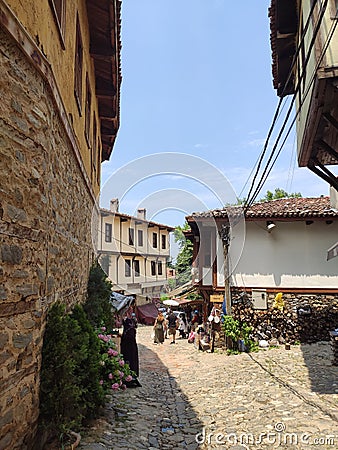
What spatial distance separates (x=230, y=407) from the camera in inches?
275

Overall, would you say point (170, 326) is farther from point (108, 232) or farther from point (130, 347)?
point (108, 232)

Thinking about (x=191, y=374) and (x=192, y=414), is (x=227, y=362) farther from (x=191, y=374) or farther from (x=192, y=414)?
(x=192, y=414)

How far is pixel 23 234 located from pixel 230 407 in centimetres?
541

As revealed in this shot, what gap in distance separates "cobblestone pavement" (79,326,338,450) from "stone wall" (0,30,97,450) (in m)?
1.34

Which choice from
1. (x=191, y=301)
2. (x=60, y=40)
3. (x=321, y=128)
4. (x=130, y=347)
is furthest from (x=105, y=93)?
(x=191, y=301)

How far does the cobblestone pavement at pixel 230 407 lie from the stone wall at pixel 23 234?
4.38 feet

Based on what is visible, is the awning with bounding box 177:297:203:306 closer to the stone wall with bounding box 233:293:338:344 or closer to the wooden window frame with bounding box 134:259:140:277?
the stone wall with bounding box 233:293:338:344

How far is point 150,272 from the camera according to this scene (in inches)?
1261

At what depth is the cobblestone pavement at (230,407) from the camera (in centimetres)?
520

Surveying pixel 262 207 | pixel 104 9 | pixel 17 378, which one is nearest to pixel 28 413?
pixel 17 378

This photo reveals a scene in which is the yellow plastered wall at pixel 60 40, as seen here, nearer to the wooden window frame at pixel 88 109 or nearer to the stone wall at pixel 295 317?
the wooden window frame at pixel 88 109

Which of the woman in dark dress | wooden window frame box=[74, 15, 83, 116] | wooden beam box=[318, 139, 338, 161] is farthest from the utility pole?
wooden window frame box=[74, 15, 83, 116]

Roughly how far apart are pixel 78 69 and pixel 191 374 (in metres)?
8.04

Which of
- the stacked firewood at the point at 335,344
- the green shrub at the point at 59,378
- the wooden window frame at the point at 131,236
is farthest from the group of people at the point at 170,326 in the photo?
the green shrub at the point at 59,378
